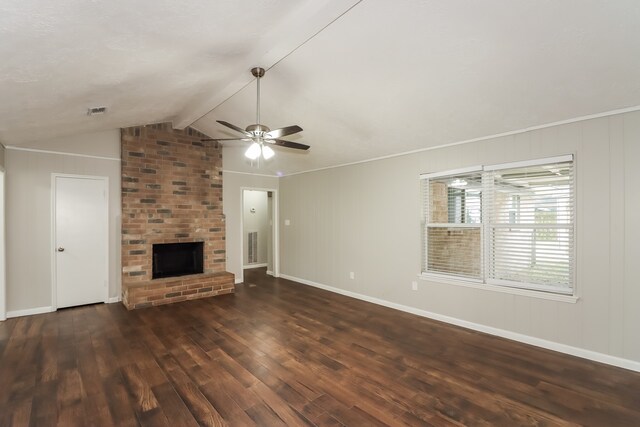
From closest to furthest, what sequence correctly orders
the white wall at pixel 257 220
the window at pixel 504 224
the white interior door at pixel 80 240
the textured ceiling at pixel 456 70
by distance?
the textured ceiling at pixel 456 70 → the window at pixel 504 224 → the white interior door at pixel 80 240 → the white wall at pixel 257 220

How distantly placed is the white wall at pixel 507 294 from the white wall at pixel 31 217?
4209mm

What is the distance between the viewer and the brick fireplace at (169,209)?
5.18 metres

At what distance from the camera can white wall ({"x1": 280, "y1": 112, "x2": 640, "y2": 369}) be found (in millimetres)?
2938

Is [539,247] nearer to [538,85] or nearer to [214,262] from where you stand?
[538,85]

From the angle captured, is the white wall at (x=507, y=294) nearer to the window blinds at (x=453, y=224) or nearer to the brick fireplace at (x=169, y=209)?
the window blinds at (x=453, y=224)

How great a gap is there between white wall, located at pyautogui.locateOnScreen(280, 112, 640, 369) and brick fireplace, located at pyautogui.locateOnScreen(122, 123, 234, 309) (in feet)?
6.64

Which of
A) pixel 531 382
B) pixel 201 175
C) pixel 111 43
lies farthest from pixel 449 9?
pixel 201 175

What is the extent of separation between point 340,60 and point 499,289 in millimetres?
3226

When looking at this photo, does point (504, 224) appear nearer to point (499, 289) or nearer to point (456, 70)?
point (499, 289)

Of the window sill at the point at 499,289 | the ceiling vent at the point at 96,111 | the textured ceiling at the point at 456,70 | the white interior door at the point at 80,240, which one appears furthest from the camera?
the white interior door at the point at 80,240

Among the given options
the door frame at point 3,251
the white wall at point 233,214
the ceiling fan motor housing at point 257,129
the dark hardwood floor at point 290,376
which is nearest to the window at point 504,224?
the dark hardwood floor at point 290,376

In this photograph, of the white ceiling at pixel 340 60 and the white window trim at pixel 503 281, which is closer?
the white ceiling at pixel 340 60

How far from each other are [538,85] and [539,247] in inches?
70.6

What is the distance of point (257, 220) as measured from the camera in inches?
345
